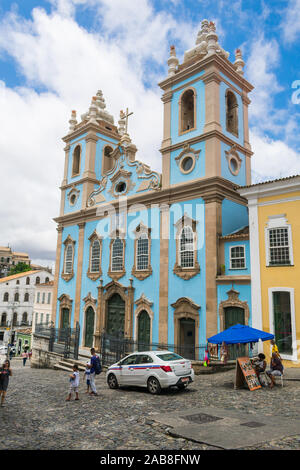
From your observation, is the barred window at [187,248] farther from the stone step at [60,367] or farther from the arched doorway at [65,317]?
the arched doorway at [65,317]

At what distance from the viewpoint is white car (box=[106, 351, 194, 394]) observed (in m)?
12.2

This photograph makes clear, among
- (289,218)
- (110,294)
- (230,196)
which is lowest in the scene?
(110,294)

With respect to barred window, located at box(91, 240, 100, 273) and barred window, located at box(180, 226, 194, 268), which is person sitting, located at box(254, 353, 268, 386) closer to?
barred window, located at box(180, 226, 194, 268)

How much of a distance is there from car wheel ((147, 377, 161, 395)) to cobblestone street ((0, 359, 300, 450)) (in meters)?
0.25

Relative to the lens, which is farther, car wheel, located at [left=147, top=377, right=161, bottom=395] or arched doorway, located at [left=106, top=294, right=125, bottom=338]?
arched doorway, located at [left=106, top=294, right=125, bottom=338]

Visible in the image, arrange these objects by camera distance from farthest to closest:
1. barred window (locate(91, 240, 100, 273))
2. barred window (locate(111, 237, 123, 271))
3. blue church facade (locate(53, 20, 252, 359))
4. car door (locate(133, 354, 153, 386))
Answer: barred window (locate(91, 240, 100, 273))
barred window (locate(111, 237, 123, 271))
blue church facade (locate(53, 20, 252, 359))
car door (locate(133, 354, 153, 386))

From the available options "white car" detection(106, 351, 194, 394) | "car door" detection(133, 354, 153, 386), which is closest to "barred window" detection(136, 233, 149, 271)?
"white car" detection(106, 351, 194, 394)

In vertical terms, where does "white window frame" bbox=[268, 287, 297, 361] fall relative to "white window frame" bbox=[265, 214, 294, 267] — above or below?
below

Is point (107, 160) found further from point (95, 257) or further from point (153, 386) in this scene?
point (153, 386)

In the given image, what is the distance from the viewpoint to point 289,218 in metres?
17.2

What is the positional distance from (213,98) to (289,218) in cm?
946

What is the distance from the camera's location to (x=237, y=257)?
19.4 metres
